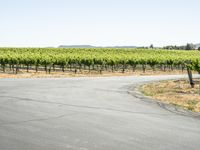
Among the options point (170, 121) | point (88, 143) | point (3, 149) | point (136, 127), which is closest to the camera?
point (3, 149)

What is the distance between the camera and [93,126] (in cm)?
1126

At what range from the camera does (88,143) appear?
356 inches

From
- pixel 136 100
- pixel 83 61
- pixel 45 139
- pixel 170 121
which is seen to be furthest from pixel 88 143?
pixel 83 61

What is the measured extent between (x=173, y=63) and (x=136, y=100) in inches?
2027

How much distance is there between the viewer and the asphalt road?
8.99m

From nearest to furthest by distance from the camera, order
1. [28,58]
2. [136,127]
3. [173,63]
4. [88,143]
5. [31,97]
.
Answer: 1. [88,143]
2. [136,127]
3. [31,97]
4. [28,58]
5. [173,63]

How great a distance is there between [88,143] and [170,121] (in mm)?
4324

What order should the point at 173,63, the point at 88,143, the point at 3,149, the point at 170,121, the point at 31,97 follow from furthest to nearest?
the point at 173,63, the point at 31,97, the point at 170,121, the point at 88,143, the point at 3,149

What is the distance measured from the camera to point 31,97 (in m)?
18.4

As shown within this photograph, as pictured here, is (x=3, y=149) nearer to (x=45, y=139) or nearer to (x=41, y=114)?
(x=45, y=139)

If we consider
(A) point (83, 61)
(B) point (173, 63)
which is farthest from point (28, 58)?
(B) point (173, 63)

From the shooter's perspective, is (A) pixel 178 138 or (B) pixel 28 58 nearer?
(A) pixel 178 138

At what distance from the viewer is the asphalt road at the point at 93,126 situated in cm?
899

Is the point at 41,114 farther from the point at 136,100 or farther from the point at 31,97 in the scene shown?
the point at 136,100
